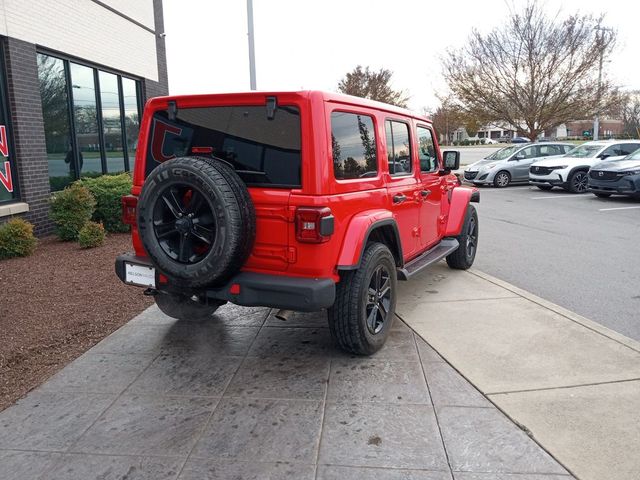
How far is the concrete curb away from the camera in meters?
4.47

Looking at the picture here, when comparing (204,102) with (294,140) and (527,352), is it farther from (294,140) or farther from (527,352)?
(527,352)

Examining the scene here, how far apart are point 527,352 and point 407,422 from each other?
1.50 meters

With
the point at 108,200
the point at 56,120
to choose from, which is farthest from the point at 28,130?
the point at 108,200

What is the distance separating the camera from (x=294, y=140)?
3699mm

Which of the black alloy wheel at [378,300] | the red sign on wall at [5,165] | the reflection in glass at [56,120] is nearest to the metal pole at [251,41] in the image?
the reflection in glass at [56,120]

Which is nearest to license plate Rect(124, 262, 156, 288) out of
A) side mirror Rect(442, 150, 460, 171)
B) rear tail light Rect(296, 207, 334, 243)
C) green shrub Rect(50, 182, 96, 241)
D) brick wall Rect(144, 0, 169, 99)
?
rear tail light Rect(296, 207, 334, 243)

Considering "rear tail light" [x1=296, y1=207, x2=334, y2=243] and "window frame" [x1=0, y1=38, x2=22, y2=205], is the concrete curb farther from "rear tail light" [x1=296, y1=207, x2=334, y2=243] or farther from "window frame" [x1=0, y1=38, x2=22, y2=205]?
"window frame" [x1=0, y1=38, x2=22, y2=205]

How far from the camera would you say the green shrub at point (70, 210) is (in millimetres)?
8281

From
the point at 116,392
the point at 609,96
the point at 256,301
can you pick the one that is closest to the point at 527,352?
the point at 256,301

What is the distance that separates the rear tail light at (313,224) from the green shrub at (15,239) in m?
5.43

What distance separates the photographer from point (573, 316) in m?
5.09

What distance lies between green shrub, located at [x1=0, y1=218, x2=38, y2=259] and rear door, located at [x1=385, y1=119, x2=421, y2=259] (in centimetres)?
535

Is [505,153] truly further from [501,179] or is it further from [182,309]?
[182,309]

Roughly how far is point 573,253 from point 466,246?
7.78 feet
